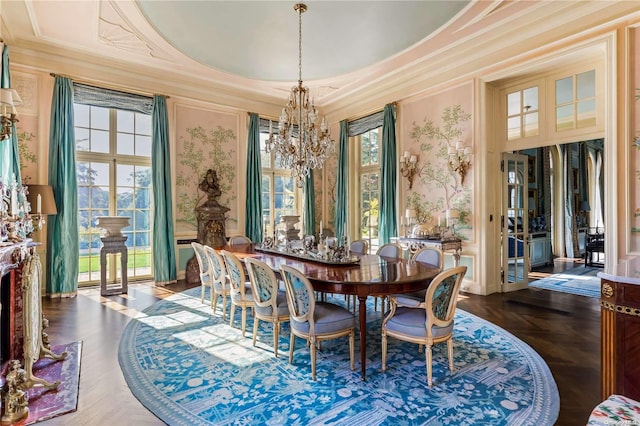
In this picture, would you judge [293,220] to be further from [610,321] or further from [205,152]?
[610,321]

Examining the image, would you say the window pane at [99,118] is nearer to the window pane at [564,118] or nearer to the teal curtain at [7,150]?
the teal curtain at [7,150]

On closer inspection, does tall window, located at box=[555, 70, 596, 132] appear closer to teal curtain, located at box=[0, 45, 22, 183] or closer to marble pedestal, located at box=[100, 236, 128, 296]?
marble pedestal, located at box=[100, 236, 128, 296]

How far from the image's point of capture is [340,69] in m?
5.43

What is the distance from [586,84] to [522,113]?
80 cm

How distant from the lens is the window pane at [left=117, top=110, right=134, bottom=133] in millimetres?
5787

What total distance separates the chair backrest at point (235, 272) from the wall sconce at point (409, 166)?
3.70 meters

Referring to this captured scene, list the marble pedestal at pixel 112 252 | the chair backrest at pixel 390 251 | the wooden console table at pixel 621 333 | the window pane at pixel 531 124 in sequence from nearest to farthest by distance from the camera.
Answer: the wooden console table at pixel 621 333 < the chair backrest at pixel 390 251 < the window pane at pixel 531 124 < the marble pedestal at pixel 112 252

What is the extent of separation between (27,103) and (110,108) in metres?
1.08

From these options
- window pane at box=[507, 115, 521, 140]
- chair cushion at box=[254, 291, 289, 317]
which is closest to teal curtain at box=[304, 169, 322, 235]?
window pane at box=[507, 115, 521, 140]

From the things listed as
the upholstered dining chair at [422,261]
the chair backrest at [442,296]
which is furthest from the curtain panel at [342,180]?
the chair backrest at [442,296]

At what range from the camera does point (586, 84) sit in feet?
14.0

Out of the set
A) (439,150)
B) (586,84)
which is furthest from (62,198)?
(586,84)

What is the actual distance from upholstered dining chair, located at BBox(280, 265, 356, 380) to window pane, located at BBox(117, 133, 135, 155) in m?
Answer: 4.77

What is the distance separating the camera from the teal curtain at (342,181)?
24.0 feet
